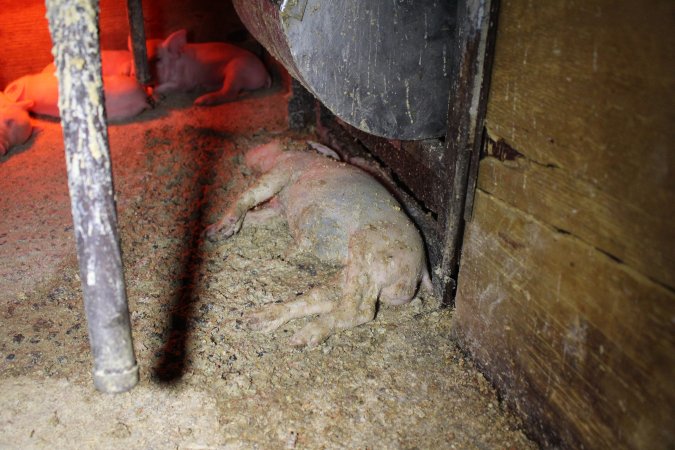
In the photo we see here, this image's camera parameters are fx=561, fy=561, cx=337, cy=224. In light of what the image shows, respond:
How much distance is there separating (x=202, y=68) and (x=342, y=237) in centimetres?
424

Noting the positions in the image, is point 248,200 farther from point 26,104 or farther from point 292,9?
point 26,104

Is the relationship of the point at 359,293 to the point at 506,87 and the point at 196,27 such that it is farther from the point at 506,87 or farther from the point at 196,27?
the point at 196,27

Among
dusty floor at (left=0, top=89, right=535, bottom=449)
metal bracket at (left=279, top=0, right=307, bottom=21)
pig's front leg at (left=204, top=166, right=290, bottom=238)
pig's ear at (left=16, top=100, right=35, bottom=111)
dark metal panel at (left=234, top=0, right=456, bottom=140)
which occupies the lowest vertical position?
dusty floor at (left=0, top=89, right=535, bottom=449)

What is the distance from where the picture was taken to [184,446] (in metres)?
1.97

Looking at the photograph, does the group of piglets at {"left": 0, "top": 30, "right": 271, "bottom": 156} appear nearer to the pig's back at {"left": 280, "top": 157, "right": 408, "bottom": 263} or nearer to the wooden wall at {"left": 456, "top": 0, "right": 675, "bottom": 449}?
the pig's back at {"left": 280, "top": 157, "right": 408, "bottom": 263}

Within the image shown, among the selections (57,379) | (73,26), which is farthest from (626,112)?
(57,379)

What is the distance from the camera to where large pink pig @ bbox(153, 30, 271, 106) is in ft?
20.5

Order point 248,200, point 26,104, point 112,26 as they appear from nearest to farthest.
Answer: point 248,200
point 26,104
point 112,26

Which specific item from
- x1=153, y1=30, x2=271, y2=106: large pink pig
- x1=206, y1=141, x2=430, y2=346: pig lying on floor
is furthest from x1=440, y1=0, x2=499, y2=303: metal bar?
x1=153, y1=30, x2=271, y2=106: large pink pig

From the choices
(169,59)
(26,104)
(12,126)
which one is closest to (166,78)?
(169,59)

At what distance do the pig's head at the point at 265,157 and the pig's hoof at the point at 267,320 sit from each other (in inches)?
57.6

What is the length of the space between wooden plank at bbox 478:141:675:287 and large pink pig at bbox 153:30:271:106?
465cm

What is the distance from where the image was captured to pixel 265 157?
4020mm

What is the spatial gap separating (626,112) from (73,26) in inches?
55.6
